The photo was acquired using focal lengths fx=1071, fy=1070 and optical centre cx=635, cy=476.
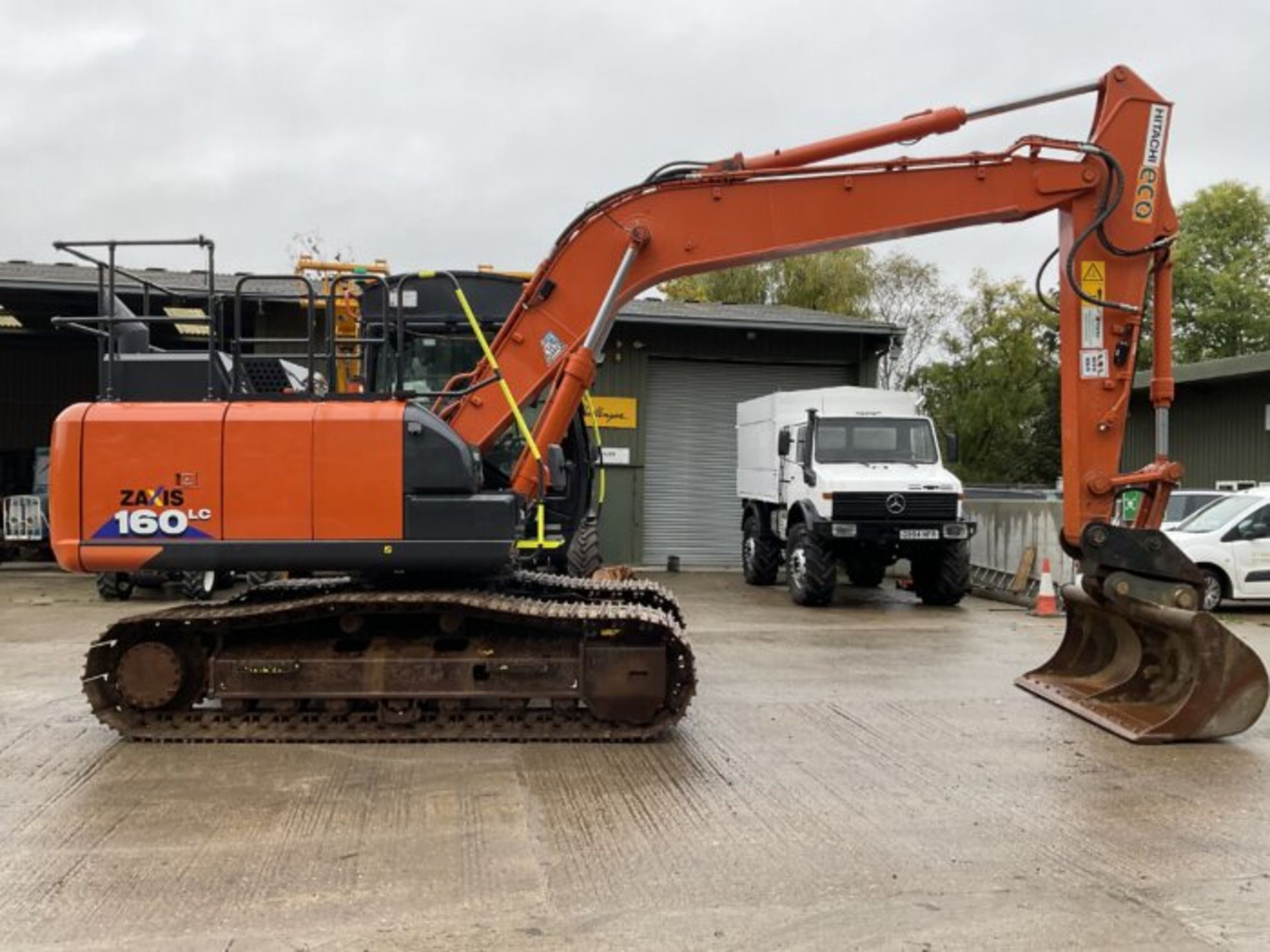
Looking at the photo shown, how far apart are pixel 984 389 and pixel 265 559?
38.1 meters

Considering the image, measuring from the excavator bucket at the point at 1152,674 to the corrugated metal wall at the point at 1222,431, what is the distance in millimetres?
15538

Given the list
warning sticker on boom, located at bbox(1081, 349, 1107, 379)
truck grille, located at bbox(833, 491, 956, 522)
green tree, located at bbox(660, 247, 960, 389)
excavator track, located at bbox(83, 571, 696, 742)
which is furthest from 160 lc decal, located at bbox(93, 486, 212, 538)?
green tree, located at bbox(660, 247, 960, 389)

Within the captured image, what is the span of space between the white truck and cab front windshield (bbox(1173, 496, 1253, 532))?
2.98 metres

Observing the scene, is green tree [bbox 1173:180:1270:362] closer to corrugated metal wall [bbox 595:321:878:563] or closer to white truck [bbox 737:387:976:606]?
corrugated metal wall [bbox 595:321:878:563]

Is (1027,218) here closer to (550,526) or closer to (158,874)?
(550,526)

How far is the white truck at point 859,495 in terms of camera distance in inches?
523

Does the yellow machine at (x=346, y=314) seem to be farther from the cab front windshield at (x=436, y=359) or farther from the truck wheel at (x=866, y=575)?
the truck wheel at (x=866, y=575)

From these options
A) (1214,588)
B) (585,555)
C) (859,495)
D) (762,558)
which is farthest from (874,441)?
(585,555)

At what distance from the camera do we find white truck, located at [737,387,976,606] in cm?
1329

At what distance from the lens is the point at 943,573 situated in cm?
1370

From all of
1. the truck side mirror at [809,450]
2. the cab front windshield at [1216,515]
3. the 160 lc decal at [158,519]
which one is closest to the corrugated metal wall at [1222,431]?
the cab front windshield at [1216,515]

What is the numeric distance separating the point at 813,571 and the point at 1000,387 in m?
29.9

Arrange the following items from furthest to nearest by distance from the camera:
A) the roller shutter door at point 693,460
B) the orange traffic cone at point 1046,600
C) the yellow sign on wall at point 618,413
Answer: the roller shutter door at point 693,460
the yellow sign on wall at point 618,413
the orange traffic cone at point 1046,600

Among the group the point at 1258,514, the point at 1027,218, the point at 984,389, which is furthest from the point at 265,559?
the point at 984,389
